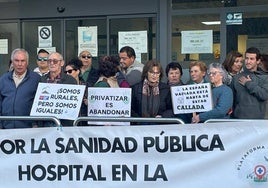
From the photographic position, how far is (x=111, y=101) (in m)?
5.73

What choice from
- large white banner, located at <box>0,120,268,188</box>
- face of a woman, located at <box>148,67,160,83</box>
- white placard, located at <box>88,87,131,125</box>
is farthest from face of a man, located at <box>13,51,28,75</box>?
face of a woman, located at <box>148,67,160,83</box>

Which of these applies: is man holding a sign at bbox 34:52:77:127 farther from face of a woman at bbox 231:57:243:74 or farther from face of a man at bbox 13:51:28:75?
face of a woman at bbox 231:57:243:74

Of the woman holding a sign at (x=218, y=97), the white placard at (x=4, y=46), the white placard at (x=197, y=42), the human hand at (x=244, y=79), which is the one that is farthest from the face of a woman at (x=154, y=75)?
the white placard at (x=4, y=46)

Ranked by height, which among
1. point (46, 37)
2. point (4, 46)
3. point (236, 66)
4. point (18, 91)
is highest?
point (46, 37)

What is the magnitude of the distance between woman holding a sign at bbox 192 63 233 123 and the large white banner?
0.93 meters

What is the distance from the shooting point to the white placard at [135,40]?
946cm

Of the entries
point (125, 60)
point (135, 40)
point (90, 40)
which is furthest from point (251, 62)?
point (90, 40)

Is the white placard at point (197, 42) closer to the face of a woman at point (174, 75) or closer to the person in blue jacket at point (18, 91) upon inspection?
the face of a woman at point (174, 75)

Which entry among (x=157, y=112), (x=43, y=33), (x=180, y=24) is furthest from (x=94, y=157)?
(x=43, y=33)

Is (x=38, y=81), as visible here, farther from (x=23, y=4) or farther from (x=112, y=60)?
(x=23, y=4)

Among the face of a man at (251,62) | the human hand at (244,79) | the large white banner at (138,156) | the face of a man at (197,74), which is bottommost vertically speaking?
the large white banner at (138,156)

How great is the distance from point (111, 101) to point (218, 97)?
1.28m

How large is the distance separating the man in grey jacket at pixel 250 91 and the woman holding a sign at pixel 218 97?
11.6 inches

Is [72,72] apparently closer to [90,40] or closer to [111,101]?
[111,101]
